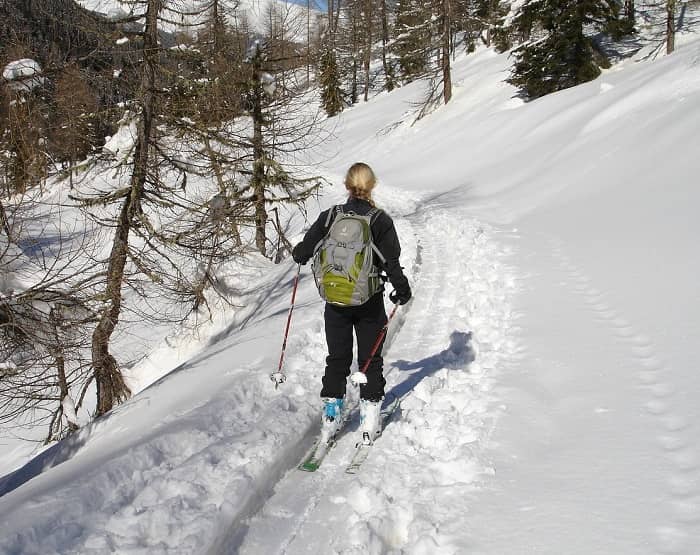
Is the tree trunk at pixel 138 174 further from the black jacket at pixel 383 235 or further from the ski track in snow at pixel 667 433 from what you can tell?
the ski track in snow at pixel 667 433

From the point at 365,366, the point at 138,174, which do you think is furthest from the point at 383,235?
the point at 138,174

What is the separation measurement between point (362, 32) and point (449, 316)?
46.4m

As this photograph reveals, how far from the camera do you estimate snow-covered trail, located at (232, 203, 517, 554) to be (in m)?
2.96

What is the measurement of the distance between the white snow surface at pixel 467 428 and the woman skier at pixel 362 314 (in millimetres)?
299

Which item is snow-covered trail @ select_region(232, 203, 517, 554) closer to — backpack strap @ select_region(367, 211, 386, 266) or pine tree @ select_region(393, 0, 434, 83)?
backpack strap @ select_region(367, 211, 386, 266)

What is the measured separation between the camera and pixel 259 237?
1378 centimetres

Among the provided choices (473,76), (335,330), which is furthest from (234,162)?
(473,76)

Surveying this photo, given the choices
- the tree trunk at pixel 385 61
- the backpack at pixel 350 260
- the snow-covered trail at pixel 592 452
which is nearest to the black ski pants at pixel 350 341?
the backpack at pixel 350 260

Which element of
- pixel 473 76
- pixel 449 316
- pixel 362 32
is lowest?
pixel 449 316

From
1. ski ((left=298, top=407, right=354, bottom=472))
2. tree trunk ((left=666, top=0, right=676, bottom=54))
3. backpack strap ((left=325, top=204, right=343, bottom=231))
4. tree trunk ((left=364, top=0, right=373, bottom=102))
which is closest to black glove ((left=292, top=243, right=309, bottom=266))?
backpack strap ((left=325, top=204, right=343, bottom=231))

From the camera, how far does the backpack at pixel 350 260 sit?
147 inches

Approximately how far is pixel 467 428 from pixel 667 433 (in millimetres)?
1346

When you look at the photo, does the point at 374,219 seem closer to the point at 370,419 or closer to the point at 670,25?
the point at 370,419

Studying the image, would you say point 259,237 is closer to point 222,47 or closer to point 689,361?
point 222,47
